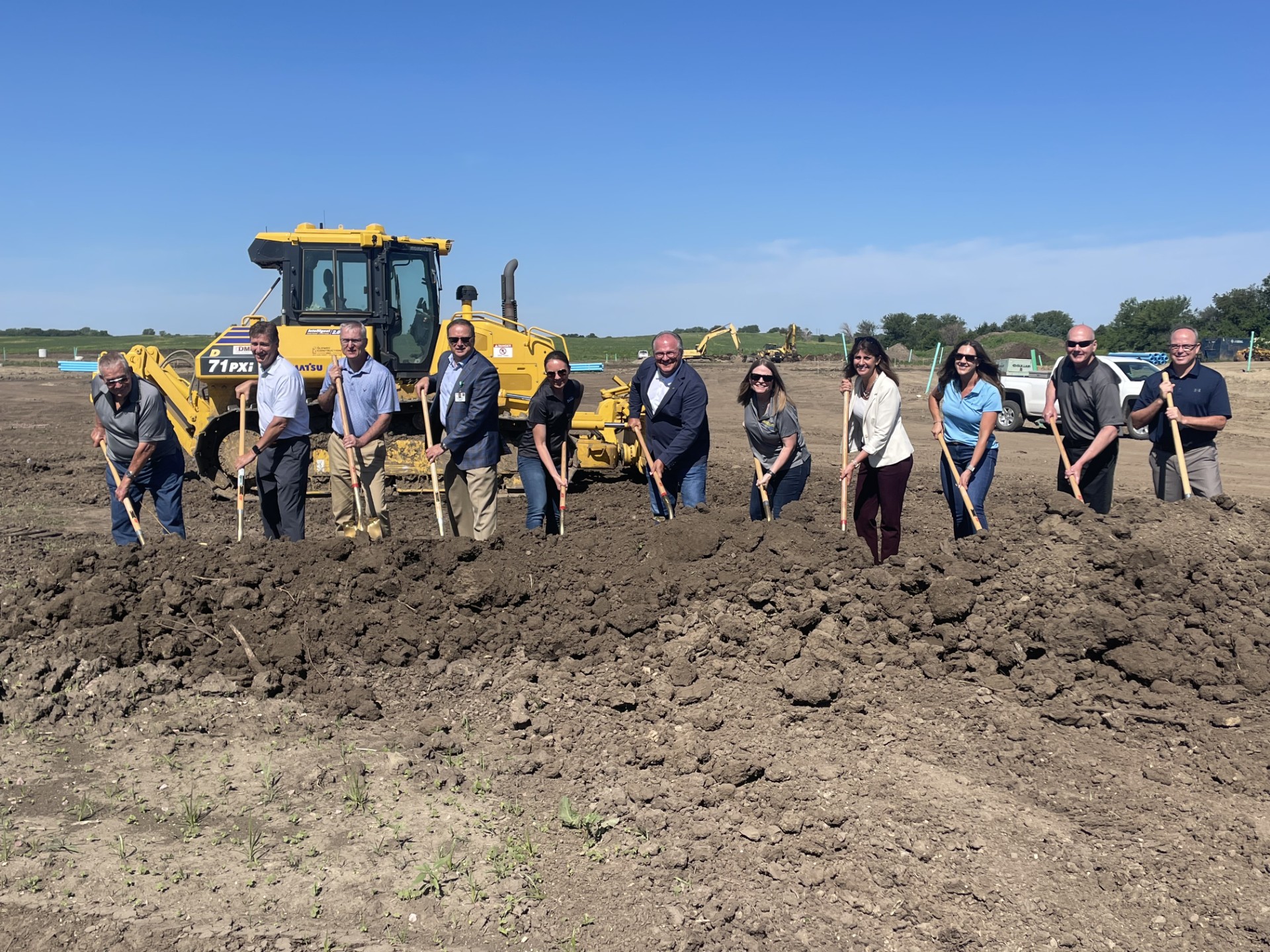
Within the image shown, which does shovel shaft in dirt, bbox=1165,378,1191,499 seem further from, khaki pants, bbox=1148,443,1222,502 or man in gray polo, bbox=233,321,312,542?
man in gray polo, bbox=233,321,312,542

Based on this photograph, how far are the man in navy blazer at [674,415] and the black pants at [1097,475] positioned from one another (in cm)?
240

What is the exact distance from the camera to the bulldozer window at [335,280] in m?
10.8

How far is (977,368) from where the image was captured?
646cm

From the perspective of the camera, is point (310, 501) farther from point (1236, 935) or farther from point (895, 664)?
point (1236, 935)

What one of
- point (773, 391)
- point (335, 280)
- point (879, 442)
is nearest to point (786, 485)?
point (773, 391)

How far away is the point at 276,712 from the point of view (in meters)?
4.88

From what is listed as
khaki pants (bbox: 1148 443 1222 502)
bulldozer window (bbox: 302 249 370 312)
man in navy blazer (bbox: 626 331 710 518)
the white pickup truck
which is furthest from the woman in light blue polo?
the white pickup truck

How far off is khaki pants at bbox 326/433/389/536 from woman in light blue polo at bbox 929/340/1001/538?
12.4ft

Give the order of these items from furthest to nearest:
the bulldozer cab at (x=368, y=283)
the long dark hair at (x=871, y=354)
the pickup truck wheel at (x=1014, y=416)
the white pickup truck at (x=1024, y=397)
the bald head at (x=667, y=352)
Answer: the pickup truck wheel at (x=1014, y=416) → the white pickup truck at (x=1024, y=397) → the bulldozer cab at (x=368, y=283) → the bald head at (x=667, y=352) → the long dark hair at (x=871, y=354)

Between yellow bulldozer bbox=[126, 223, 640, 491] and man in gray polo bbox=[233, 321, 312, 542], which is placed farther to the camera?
yellow bulldozer bbox=[126, 223, 640, 491]

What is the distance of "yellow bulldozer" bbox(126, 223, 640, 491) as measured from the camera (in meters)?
10.8

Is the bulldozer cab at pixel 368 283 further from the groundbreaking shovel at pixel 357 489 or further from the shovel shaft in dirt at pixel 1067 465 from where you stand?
the shovel shaft in dirt at pixel 1067 465

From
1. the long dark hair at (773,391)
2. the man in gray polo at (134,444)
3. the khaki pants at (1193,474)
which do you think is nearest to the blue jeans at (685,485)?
the long dark hair at (773,391)

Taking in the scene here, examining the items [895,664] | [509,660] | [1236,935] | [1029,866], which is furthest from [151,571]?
[1236,935]
